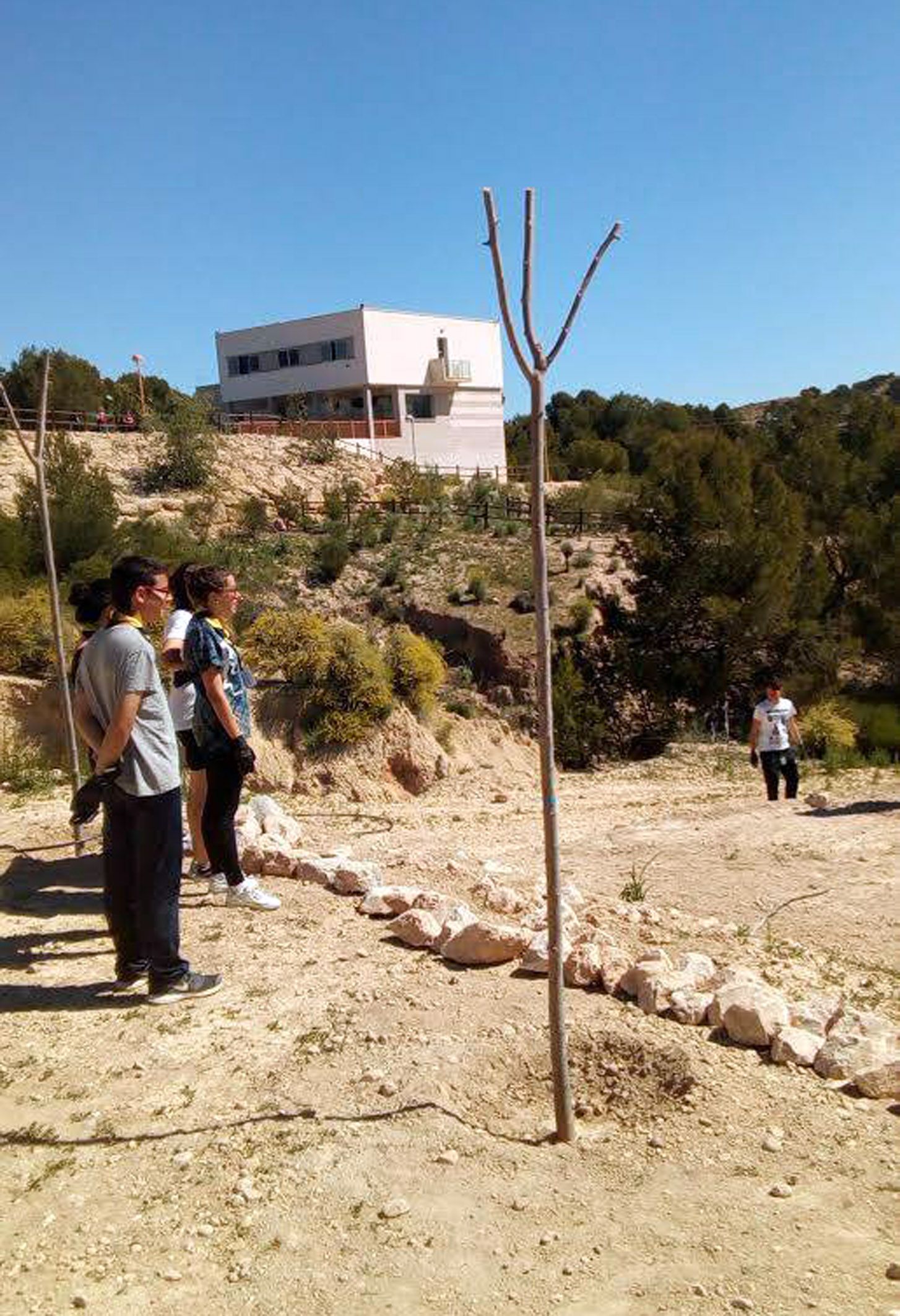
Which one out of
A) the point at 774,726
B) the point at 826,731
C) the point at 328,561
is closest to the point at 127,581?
the point at 774,726

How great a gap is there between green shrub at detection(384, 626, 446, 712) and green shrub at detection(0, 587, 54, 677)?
447 centimetres

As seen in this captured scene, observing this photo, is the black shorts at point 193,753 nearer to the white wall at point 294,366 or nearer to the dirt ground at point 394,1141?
the dirt ground at point 394,1141

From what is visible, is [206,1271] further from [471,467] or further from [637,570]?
[471,467]

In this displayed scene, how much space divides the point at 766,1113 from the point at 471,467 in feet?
129

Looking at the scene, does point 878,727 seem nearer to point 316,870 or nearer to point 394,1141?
point 316,870

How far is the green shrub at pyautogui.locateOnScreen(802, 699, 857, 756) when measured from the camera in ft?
55.4

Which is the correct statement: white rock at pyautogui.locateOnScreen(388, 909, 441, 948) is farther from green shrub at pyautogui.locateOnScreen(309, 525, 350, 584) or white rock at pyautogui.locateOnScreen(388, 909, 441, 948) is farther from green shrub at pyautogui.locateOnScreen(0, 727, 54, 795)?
green shrub at pyautogui.locateOnScreen(309, 525, 350, 584)

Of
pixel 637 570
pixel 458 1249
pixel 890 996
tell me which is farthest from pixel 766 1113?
pixel 637 570

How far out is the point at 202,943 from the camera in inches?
188

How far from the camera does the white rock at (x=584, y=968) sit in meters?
4.35

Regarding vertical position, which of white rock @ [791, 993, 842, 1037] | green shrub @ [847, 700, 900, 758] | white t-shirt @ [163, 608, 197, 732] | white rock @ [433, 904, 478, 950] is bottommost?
green shrub @ [847, 700, 900, 758]

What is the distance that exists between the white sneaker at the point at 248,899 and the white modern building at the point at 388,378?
109 ft

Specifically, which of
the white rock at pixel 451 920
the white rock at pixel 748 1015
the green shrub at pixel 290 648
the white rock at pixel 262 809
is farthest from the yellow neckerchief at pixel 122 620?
the green shrub at pixel 290 648

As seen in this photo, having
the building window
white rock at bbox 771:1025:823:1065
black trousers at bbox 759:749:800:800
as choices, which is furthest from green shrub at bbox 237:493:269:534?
white rock at bbox 771:1025:823:1065
